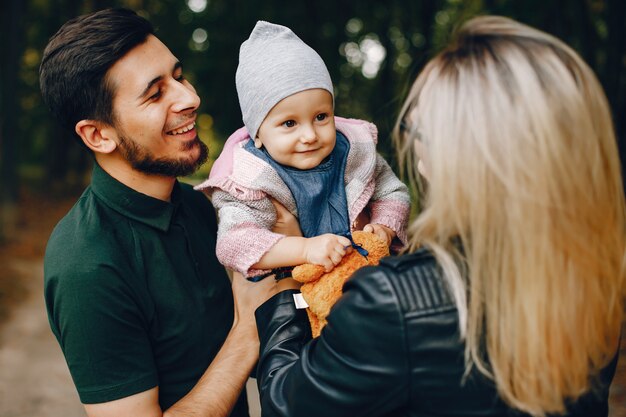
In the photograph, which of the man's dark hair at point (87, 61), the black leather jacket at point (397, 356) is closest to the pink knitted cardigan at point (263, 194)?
the man's dark hair at point (87, 61)

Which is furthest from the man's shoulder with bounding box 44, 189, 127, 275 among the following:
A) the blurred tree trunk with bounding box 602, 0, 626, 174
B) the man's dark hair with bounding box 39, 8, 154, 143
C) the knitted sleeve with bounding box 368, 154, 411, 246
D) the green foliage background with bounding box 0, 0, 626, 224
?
the green foliage background with bounding box 0, 0, 626, 224

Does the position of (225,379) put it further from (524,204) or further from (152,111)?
(524,204)

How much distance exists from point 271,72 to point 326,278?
2.80 feet

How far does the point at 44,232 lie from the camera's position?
1310 centimetres

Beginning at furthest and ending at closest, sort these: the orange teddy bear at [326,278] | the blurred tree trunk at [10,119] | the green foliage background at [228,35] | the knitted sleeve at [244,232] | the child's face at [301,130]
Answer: the blurred tree trunk at [10,119] < the green foliage background at [228,35] < the child's face at [301,130] < the knitted sleeve at [244,232] < the orange teddy bear at [326,278]

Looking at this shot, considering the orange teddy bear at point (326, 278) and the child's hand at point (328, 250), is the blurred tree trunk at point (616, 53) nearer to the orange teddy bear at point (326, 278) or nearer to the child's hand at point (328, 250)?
the orange teddy bear at point (326, 278)

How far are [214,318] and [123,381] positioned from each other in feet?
1.61

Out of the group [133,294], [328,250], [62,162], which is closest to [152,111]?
[133,294]

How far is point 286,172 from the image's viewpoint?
2391 millimetres

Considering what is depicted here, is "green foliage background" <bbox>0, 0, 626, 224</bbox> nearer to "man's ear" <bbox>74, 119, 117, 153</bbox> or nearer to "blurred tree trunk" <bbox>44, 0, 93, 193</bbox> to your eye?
"blurred tree trunk" <bbox>44, 0, 93, 193</bbox>

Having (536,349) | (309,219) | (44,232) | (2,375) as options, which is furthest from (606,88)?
(44,232)

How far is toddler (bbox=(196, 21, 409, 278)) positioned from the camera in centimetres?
222

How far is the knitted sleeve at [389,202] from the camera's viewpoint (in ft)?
8.09

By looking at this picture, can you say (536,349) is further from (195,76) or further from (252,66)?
(195,76)
